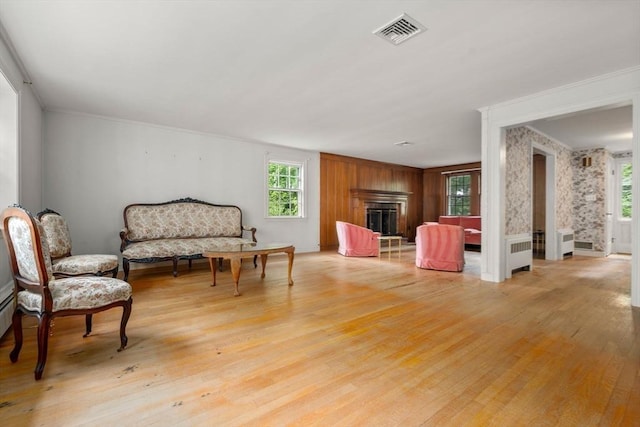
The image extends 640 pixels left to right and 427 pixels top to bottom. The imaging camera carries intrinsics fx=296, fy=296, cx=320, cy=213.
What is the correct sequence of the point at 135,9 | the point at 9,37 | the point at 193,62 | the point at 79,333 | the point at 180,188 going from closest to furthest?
the point at 135,9, the point at 79,333, the point at 9,37, the point at 193,62, the point at 180,188

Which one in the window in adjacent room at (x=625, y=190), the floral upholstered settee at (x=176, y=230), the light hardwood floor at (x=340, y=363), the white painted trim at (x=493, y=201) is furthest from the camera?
the window in adjacent room at (x=625, y=190)

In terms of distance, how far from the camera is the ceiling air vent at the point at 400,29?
7.45 feet

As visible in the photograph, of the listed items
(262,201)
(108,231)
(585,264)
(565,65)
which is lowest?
(585,264)

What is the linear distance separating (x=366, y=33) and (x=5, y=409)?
326 centimetres

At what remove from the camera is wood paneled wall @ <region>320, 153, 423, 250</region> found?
24.9ft

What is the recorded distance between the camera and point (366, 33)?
2447mm

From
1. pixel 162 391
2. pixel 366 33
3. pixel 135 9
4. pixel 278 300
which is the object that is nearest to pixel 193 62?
pixel 135 9

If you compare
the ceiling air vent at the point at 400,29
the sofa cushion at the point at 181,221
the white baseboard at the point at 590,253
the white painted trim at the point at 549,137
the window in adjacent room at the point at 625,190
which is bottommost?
the white baseboard at the point at 590,253

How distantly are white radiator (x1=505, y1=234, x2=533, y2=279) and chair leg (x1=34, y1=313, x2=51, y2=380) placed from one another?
511cm

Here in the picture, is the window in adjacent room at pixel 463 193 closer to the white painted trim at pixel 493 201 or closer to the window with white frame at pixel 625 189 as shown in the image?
the window with white frame at pixel 625 189

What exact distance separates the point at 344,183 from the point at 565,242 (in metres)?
5.14

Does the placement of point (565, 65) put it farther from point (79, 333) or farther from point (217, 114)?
point (79, 333)

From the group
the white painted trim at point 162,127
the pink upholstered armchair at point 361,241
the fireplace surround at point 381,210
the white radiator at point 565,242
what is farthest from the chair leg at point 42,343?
the white radiator at point 565,242

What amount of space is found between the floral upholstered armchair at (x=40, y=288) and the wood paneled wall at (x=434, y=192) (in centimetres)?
950
